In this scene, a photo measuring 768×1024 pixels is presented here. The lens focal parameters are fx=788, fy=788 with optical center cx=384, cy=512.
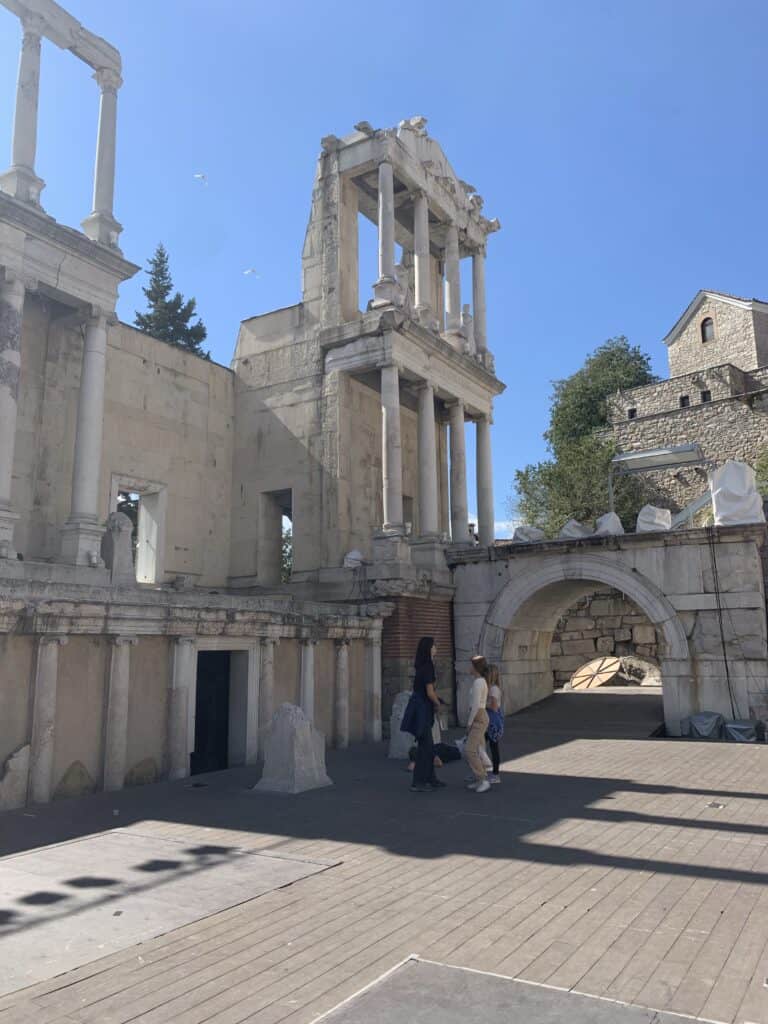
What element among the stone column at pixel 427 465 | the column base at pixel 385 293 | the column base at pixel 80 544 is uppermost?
the column base at pixel 385 293

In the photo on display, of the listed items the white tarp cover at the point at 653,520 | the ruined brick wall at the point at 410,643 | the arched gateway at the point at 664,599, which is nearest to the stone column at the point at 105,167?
the ruined brick wall at the point at 410,643

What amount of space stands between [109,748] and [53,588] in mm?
1977

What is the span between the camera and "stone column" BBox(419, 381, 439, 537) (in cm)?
1791

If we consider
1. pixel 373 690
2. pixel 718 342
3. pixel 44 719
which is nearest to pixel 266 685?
pixel 373 690

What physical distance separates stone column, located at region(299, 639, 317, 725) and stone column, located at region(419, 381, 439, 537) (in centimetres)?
575

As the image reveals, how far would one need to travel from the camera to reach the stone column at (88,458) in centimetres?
1339

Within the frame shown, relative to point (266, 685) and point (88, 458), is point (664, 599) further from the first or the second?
point (88, 458)

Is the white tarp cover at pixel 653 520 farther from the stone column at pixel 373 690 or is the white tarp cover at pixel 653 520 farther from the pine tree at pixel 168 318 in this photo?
the pine tree at pixel 168 318

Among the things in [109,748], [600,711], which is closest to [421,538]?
[600,711]

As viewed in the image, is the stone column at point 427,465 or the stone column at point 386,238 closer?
the stone column at point 386,238

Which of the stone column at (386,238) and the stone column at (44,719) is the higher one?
the stone column at (386,238)

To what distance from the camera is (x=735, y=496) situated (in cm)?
1455

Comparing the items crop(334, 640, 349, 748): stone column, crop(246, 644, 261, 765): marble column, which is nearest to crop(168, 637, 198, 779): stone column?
crop(246, 644, 261, 765): marble column

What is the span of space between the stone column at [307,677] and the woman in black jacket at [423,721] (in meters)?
3.37
